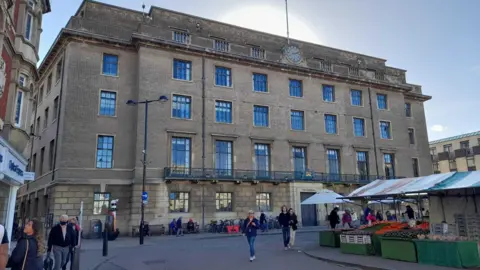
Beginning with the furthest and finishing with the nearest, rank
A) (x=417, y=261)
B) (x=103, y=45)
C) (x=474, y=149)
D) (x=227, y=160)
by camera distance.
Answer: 1. (x=474, y=149)
2. (x=227, y=160)
3. (x=103, y=45)
4. (x=417, y=261)

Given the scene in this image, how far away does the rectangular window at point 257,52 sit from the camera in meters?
35.6

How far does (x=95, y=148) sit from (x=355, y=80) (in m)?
27.4

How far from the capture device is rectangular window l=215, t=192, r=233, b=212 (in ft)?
103

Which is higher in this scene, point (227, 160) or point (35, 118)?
point (35, 118)

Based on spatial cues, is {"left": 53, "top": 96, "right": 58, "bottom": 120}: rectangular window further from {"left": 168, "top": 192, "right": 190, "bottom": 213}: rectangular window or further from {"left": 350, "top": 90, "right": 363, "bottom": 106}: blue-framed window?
{"left": 350, "top": 90, "right": 363, "bottom": 106}: blue-framed window

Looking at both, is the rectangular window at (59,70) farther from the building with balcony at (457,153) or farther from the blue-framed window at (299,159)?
the building with balcony at (457,153)

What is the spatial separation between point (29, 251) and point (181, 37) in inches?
1124

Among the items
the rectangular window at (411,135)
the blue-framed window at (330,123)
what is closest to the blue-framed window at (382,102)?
the rectangular window at (411,135)

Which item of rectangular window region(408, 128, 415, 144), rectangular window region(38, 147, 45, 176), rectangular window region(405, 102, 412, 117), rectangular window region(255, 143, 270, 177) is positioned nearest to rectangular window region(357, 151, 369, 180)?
rectangular window region(408, 128, 415, 144)

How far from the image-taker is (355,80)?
1594 inches

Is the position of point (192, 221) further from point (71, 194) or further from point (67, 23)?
point (67, 23)

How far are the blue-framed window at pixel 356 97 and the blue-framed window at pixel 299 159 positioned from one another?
29.6ft

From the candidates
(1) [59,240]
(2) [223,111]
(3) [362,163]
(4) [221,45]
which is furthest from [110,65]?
(3) [362,163]

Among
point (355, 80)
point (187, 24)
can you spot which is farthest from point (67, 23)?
point (355, 80)
